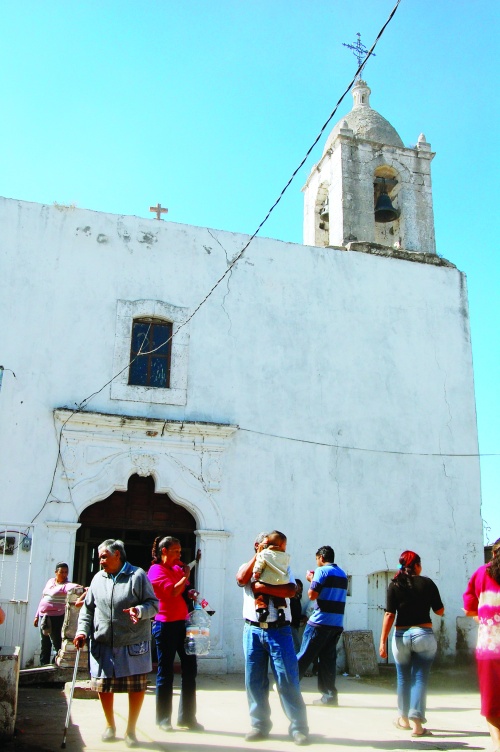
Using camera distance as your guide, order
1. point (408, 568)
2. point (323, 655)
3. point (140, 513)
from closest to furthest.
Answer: point (408, 568) → point (323, 655) → point (140, 513)

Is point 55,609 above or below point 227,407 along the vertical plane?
below

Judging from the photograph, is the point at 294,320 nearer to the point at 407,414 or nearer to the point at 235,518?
the point at 407,414

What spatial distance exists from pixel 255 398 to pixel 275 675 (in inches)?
257

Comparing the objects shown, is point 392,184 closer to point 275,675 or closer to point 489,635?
point 275,675

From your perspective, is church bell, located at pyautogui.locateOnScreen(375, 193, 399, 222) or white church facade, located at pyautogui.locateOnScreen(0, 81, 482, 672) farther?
church bell, located at pyautogui.locateOnScreen(375, 193, 399, 222)

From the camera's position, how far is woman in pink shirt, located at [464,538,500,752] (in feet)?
15.3

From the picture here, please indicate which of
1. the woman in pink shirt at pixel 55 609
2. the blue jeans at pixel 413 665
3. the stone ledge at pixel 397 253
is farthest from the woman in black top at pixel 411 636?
the stone ledge at pixel 397 253

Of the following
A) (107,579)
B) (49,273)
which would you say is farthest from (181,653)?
(49,273)

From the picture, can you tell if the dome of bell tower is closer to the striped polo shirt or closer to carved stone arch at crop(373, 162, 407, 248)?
carved stone arch at crop(373, 162, 407, 248)

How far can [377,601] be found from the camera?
11.9 m

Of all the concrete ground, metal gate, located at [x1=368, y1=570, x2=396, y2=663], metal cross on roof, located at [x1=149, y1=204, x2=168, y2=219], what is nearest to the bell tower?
metal cross on roof, located at [x1=149, y1=204, x2=168, y2=219]

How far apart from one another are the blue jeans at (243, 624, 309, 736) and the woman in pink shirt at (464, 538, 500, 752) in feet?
4.74

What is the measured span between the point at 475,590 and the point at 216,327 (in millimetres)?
7613

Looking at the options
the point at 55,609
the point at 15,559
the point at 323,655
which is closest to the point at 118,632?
the point at 323,655
